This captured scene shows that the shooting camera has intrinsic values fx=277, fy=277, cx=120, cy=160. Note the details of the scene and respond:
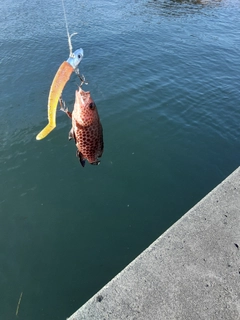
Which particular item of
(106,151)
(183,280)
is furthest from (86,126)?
(106,151)

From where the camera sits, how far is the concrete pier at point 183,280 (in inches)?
148

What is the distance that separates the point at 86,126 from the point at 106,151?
5.72 m

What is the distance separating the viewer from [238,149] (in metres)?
8.69

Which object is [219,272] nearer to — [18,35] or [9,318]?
[9,318]

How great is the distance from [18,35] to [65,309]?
14.0 m

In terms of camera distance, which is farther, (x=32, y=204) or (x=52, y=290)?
(x=32, y=204)

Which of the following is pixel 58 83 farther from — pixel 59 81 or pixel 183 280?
pixel 183 280

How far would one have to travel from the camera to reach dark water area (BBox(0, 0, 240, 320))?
5.89 metres

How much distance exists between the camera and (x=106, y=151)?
8.41 meters

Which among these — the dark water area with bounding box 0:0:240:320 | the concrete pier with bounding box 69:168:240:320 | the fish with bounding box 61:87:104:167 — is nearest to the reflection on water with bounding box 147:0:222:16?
the dark water area with bounding box 0:0:240:320

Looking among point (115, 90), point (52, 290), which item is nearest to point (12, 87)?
point (115, 90)

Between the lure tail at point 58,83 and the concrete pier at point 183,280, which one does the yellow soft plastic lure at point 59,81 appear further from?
the concrete pier at point 183,280

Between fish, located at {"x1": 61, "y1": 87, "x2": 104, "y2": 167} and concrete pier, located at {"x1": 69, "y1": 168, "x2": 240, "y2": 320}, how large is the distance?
2.14 metres

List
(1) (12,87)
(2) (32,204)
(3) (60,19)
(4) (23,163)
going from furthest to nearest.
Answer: (3) (60,19), (1) (12,87), (4) (23,163), (2) (32,204)
